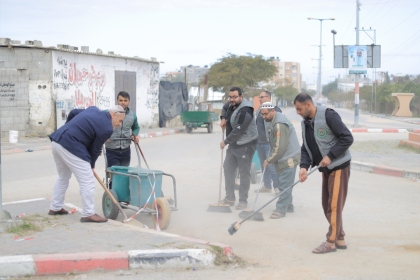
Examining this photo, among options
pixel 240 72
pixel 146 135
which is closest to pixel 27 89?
pixel 146 135

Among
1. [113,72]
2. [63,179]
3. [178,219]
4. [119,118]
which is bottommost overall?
[178,219]

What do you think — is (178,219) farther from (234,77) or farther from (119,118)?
(234,77)

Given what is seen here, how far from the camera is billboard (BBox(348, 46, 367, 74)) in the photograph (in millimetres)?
34531

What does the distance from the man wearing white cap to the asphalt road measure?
0.77 feet

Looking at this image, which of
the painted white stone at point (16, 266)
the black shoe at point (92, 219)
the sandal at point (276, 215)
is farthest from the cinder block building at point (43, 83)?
the painted white stone at point (16, 266)

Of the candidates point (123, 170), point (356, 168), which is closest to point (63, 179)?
point (123, 170)

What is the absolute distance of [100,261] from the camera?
17.3ft

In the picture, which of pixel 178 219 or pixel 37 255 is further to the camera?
pixel 178 219

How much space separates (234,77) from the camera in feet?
156

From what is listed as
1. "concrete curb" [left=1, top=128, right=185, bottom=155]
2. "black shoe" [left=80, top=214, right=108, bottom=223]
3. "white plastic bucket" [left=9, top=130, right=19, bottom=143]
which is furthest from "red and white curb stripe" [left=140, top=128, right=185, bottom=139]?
"black shoe" [left=80, top=214, right=108, bottom=223]

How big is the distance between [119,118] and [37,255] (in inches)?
78.6

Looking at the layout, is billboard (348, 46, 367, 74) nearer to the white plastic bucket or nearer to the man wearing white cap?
the white plastic bucket

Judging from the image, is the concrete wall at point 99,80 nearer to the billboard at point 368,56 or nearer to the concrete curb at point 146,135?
the concrete curb at point 146,135

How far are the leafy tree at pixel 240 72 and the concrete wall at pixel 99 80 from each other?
54.6ft
